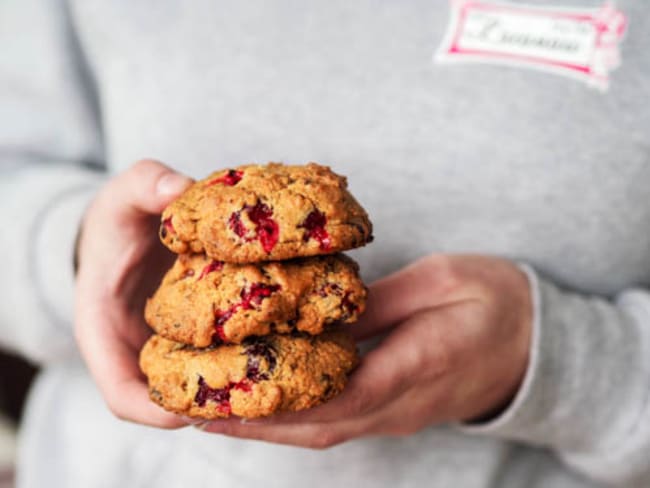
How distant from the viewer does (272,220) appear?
0.62 metres

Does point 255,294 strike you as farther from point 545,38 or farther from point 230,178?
point 545,38

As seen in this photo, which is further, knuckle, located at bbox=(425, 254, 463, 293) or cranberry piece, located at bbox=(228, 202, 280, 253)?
knuckle, located at bbox=(425, 254, 463, 293)

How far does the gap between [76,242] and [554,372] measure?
0.73 metres

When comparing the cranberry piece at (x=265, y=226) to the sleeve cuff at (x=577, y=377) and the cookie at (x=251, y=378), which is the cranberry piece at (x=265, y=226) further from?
the sleeve cuff at (x=577, y=377)

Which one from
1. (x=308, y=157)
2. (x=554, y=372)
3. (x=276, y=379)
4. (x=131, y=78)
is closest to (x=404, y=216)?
(x=308, y=157)

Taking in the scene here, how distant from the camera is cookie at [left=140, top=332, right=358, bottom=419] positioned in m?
0.62

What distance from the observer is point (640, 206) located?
3.04ft

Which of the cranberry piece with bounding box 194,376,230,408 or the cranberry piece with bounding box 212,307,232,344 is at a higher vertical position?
the cranberry piece with bounding box 212,307,232,344

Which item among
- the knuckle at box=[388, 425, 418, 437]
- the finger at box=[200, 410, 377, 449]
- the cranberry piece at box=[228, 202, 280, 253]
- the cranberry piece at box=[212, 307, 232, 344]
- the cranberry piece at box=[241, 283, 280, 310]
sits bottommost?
the knuckle at box=[388, 425, 418, 437]

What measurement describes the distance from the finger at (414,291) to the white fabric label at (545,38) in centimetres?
32

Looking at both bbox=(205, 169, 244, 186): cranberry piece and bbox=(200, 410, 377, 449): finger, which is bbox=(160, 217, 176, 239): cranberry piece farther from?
bbox=(200, 410, 377, 449): finger

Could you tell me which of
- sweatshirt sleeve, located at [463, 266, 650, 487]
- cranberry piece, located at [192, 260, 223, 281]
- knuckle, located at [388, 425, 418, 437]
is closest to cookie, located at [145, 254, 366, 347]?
cranberry piece, located at [192, 260, 223, 281]

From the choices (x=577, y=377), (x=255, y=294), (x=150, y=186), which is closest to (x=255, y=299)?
(x=255, y=294)

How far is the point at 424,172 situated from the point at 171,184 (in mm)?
366
